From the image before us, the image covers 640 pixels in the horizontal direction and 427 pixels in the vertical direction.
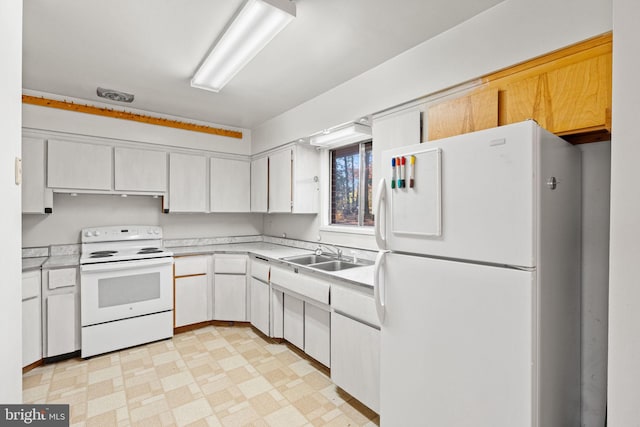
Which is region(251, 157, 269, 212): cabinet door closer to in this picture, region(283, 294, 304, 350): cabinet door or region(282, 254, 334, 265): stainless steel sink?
region(282, 254, 334, 265): stainless steel sink

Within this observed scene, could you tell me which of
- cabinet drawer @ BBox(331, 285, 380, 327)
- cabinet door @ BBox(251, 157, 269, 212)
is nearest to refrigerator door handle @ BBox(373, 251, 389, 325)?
cabinet drawer @ BBox(331, 285, 380, 327)

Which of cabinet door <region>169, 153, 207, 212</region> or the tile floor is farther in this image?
cabinet door <region>169, 153, 207, 212</region>

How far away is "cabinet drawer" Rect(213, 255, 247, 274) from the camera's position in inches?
138

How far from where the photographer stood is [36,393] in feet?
7.33

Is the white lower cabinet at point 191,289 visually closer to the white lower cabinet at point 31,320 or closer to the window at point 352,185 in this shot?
the white lower cabinet at point 31,320

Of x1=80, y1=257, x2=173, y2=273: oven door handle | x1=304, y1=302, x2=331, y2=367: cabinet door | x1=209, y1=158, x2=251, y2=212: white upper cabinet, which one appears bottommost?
x1=304, y1=302, x2=331, y2=367: cabinet door

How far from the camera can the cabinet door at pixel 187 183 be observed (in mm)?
3598

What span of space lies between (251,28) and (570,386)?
8.23 ft

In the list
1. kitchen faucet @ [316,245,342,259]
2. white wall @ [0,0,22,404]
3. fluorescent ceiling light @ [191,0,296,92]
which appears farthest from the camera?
kitchen faucet @ [316,245,342,259]

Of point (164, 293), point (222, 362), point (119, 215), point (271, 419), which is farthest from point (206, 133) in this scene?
point (271, 419)

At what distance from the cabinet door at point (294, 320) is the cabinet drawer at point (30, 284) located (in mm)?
2117

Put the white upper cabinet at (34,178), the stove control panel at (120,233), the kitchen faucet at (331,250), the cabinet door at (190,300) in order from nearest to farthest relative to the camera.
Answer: the white upper cabinet at (34,178), the kitchen faucet at (331,250), the stove control panel at (120,233), the cabinet door at (190,300)

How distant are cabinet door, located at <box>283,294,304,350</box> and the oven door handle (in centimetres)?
137

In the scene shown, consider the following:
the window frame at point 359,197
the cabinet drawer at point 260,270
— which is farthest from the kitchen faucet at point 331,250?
the cabinet drawer at point 260,270
